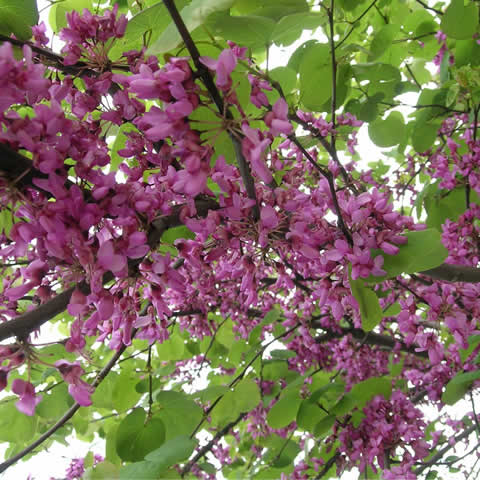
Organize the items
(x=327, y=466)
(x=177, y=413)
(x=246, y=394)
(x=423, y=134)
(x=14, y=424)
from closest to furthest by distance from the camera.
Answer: (x=177, y=413), (x=14, y=424), (x=246, y=394), (x=423, y=134), (x=327, y=466)

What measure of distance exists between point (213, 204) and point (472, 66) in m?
1.87

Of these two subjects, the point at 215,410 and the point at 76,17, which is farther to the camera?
the point at 215,410

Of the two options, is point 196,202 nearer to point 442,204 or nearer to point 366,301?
point 366,301

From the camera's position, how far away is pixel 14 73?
0.79 metres

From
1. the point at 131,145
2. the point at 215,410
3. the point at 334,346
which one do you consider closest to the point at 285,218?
the point at 131,145

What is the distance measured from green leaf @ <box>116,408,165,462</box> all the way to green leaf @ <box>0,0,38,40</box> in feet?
4.40

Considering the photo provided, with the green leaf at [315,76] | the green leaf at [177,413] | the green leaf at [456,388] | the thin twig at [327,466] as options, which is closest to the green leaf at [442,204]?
the green leaf at [456,388]

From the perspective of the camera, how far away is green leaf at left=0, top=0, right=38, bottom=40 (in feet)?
3.84

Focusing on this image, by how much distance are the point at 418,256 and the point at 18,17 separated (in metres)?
1.23

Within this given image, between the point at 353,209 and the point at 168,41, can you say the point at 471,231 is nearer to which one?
the point at 353,209

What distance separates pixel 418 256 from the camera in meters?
1.14

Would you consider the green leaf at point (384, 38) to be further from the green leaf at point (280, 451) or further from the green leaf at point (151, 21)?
the green leaf at point (280, 451)

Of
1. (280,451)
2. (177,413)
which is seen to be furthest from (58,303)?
Result: (280,451)

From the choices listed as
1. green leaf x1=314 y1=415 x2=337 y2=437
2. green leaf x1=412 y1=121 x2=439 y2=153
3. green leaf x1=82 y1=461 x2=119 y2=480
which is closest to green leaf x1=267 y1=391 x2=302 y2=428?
green leaf x1=314 y1=415 x2=337 y2=437
